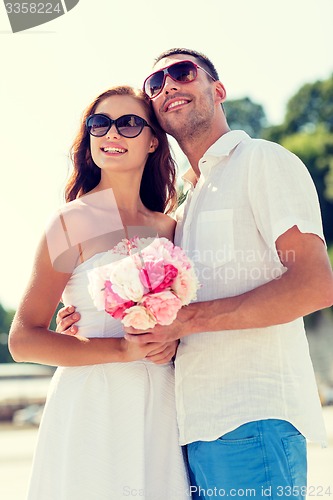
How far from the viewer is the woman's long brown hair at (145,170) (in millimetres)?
4625

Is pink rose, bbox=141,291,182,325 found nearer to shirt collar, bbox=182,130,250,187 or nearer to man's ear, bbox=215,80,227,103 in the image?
shirt collar, bbox=182,130,250,187

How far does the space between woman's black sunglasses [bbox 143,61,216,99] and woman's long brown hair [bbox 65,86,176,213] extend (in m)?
0.07

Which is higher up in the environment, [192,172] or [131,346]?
[192,172]

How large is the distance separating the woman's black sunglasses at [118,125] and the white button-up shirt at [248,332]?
72cm

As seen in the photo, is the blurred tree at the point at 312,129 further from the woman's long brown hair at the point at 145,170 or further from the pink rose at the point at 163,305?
the pink rose at the point at 163,305

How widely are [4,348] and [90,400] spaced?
68.2 meters

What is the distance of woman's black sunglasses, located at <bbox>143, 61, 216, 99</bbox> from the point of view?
463cm

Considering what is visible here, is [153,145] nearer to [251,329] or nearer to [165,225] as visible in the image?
[165,225]

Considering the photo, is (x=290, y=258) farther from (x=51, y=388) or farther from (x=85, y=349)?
(x=51, y=388)

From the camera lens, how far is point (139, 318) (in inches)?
135

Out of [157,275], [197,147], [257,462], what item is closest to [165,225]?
[197,147]

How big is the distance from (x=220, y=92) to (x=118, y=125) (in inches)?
32.8

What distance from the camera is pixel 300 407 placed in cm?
371

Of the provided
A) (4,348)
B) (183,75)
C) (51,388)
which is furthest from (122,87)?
(4,348)
